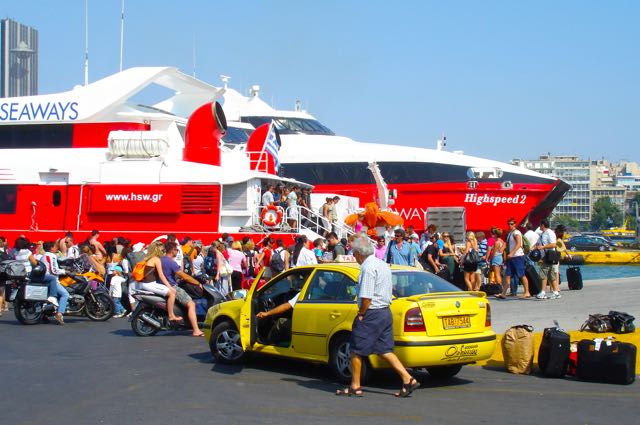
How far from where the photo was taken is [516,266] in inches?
672

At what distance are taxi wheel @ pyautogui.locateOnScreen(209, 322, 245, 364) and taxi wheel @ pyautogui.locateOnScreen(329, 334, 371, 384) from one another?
1.62 m

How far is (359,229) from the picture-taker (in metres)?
25.1


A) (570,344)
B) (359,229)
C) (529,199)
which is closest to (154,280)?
(570,344)

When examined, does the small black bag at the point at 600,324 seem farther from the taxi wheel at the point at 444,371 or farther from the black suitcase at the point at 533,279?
the black suitcase at the point at 533,279

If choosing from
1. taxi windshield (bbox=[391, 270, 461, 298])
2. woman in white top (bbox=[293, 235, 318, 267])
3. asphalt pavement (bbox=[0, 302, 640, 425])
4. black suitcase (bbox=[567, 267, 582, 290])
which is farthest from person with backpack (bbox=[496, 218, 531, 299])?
taxi windshield (bbox=[391, 270, 461, 298])

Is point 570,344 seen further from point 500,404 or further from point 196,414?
point 196,414

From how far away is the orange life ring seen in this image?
22344mm

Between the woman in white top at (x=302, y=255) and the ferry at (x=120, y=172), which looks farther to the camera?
the ferry at (x=120, y=172)

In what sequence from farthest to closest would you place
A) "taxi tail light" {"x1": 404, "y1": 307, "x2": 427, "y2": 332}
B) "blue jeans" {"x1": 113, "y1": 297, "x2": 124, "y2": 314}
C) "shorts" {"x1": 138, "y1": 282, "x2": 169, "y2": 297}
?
"blue jeans" {"x1": 113, "y1": 297, "x2": 124, "y2": 314} < "shorts" {"x1": 138, "y1": 282, "x2": 169, "y2": 297} < "taxi tail light" {"x1": 404, "y1": 307, "x2": 427, "y2": 332}

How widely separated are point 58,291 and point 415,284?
26.8ft

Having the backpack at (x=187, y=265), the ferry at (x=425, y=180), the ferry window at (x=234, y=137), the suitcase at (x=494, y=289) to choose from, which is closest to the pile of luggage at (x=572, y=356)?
the suitcase at (x=494, y=289)

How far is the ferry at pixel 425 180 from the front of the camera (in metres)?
31.8

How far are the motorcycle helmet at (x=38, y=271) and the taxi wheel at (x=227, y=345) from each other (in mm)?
5467

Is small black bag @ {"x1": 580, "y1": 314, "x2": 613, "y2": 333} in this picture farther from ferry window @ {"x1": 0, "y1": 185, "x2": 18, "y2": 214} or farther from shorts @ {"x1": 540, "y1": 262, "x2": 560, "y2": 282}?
ferry window @ {"x1": 0, "y1": 185, "x2": 18, "y2": 214}
